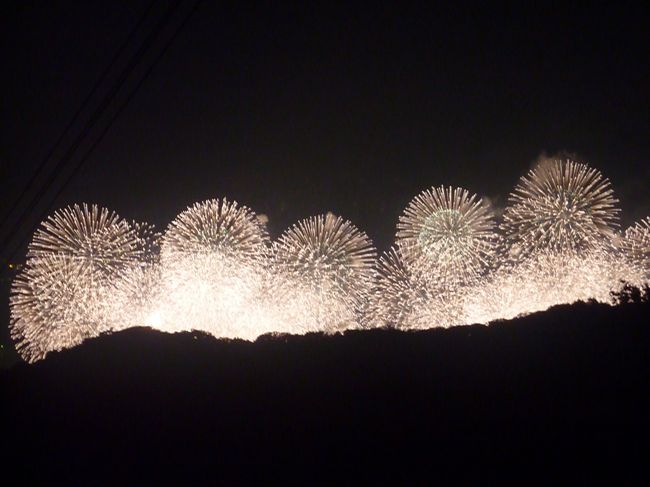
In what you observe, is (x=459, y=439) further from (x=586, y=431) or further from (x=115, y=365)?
(x=115, y=365)

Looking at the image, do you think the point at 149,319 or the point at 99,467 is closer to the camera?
the point at 99,467

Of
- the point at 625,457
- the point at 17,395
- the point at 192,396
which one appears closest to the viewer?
the point at 625,457

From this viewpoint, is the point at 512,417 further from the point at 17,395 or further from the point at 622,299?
the point at 17,395

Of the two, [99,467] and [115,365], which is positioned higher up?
[115,365]

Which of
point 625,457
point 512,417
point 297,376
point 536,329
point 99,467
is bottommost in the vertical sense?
point 99,467

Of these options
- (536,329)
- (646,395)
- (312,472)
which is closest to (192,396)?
(312,472)

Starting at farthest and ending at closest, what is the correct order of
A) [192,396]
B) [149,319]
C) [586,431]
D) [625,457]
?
1. [149,319]
2. [192,396]
3. [586,431]
4. [625,457]

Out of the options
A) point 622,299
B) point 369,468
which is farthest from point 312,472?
point 622,299
